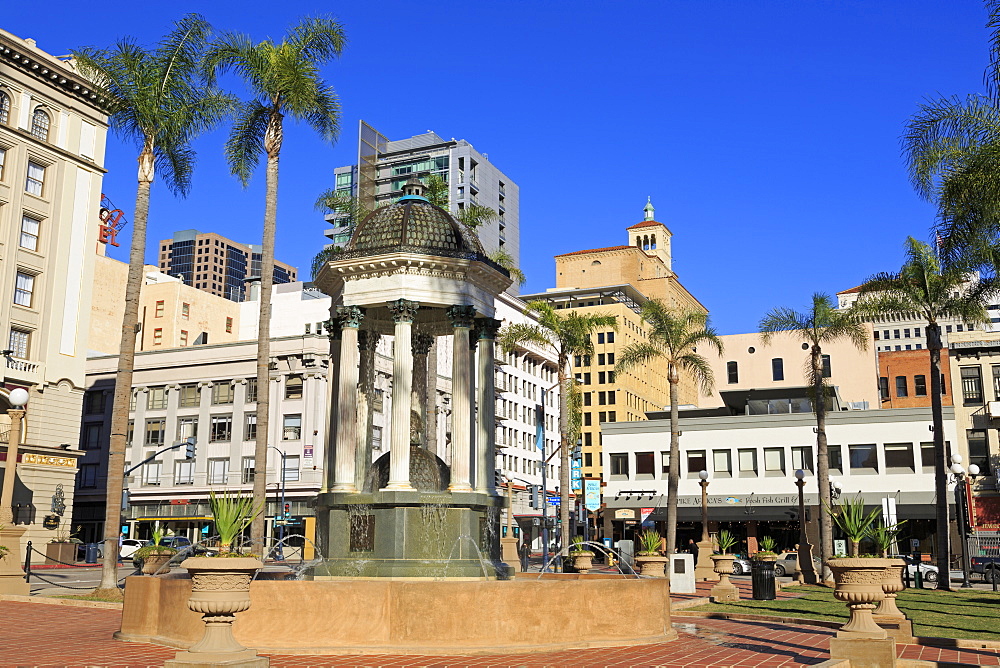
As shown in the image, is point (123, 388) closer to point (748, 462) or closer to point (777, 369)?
point (748, 462)

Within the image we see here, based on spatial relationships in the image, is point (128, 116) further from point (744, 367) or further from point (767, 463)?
point (744, 367)

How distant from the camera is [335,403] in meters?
21.1

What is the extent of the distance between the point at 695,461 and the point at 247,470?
3401 centimetres

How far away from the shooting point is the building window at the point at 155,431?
75688 millimetres

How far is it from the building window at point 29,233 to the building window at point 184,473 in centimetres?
2697

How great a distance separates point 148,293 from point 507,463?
40.1m

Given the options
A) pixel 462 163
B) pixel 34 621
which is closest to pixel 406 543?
pixel 34 621

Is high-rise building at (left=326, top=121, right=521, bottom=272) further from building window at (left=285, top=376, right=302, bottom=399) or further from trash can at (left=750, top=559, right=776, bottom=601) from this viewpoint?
trash can at (left=750, top=559, right=776, bottom=601)

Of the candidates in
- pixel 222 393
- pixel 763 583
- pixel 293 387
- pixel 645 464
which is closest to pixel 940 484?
pixel 763 583

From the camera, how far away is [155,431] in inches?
3009

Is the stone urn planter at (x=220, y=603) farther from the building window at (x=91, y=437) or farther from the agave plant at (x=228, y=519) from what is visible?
the building window at (x=91, y=437)

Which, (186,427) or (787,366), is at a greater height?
(787,366)

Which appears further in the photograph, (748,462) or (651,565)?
(748,462)

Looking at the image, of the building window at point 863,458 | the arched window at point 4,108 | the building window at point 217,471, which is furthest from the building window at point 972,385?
the arched window at point 4,108
